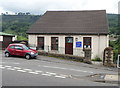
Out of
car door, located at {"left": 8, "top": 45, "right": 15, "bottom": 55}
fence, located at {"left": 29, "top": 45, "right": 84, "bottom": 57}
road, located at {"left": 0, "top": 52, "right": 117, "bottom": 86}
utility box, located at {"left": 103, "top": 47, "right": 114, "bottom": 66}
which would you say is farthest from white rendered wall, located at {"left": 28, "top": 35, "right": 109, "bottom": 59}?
road, located at {"left": 0, "top": 52, "right": 117, "bottom": 86}

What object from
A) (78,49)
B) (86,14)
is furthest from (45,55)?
(86,14)

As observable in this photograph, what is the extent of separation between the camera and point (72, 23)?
90.9 feet

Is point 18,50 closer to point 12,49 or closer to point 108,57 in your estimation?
point 12,49

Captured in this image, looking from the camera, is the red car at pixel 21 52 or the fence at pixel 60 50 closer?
the red car at pixel 21 52

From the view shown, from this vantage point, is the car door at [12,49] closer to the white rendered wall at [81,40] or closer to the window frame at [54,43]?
the white rendered wall at [81,40]

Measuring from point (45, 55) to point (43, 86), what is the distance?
14829 millimetres

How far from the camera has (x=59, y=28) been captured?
26.8 meters

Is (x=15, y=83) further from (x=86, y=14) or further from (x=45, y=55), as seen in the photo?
(x=86, y=14)

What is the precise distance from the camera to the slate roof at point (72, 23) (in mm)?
25520

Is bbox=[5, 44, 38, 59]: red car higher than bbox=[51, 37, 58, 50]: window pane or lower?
lower

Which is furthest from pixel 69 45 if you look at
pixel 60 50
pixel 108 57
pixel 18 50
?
pixel 18 50

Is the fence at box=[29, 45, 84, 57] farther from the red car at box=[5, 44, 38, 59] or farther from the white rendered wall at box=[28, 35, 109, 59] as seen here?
the red car at box=[5, 44, 38, 59]

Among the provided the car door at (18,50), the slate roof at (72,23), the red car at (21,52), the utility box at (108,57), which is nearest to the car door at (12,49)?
the red car at (21,52)

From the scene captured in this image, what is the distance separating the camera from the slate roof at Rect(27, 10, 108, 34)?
25.5 meters
